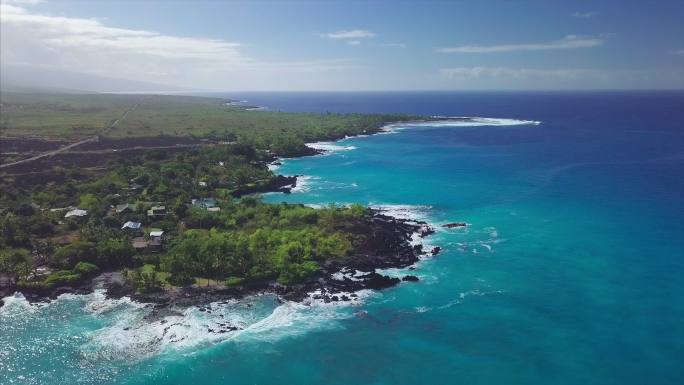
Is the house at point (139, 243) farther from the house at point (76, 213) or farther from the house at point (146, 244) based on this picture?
the house at point (76, 213)

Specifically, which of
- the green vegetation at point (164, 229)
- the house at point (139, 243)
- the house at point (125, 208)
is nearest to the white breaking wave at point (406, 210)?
the green vegetation at point (164, 229)

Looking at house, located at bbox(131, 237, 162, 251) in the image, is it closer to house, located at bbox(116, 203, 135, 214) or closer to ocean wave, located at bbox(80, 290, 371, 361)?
house, located at bbox(116, 203, 135, 214)

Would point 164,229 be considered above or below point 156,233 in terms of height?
below

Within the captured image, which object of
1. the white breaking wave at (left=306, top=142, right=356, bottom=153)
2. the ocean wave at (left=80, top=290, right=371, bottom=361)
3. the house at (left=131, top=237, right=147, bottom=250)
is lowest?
the ocean wave at (left=80, top=290, right=371, bottom=361)

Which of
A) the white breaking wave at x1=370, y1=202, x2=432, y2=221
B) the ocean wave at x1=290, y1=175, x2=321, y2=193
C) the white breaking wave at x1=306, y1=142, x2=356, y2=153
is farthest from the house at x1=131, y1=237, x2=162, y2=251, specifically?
the white breaking wave at x1=306, y1=142, x2=356, y2=153

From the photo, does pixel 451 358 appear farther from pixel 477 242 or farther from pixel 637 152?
pixel 637 152

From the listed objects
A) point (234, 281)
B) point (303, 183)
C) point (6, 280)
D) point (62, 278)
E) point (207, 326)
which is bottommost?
point (207, 326)

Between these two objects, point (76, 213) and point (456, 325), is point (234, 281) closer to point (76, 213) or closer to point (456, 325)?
point (456, 325)

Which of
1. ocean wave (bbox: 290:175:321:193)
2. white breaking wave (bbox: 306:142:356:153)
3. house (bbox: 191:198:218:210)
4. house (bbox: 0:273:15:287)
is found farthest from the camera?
white breaking wave (bbox: 306:142:356:153)

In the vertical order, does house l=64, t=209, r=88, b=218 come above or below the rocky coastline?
above

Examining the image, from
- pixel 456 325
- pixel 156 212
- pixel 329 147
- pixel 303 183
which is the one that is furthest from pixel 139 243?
pixel 329 147

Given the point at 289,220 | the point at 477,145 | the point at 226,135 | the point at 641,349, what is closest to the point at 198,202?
the point at 289,220
